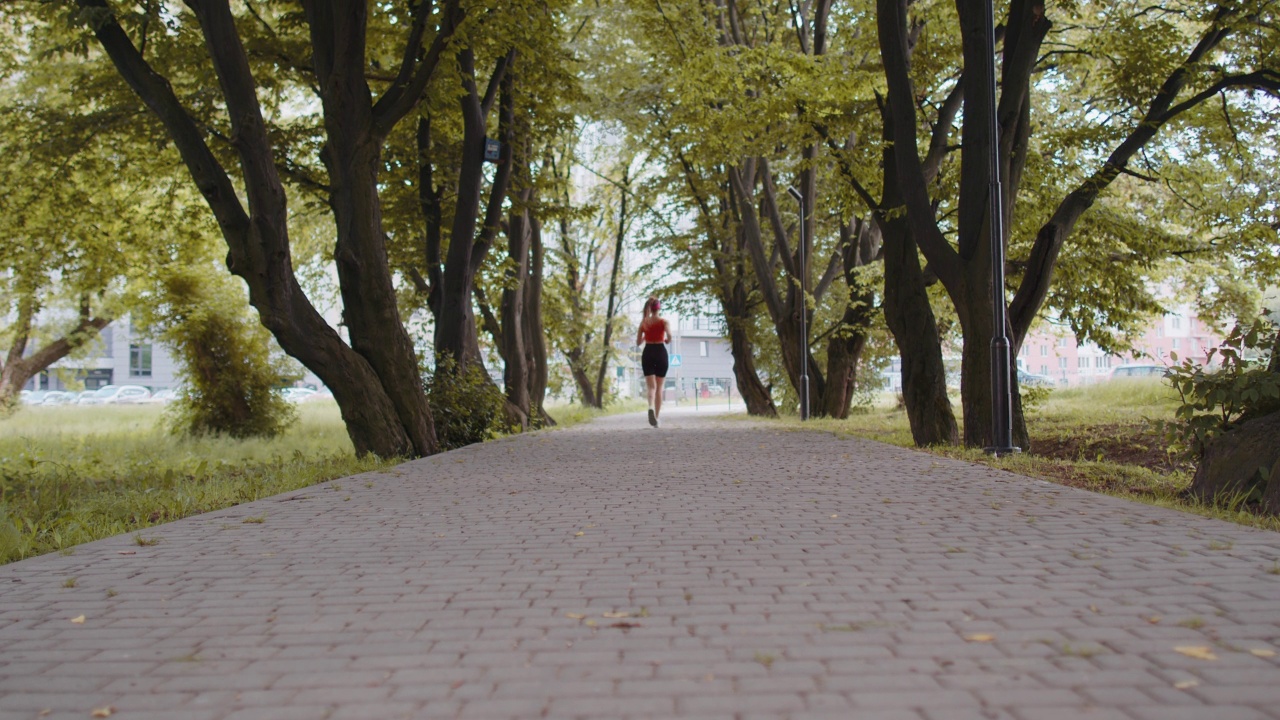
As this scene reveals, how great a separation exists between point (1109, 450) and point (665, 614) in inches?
432

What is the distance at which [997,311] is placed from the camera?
1073cm

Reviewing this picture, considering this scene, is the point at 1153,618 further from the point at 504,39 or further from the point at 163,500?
the point at 504,39

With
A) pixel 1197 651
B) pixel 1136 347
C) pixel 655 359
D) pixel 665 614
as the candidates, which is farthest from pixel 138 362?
pixel 1197 651

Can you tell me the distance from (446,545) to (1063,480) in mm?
5567

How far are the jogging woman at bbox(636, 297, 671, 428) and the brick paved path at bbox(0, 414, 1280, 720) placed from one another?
9.74 m

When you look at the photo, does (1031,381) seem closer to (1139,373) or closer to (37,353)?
(1139,373)

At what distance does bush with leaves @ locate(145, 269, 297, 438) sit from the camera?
2025 cm

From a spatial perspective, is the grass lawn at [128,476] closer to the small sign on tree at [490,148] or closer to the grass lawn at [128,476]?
the grass lawn at [128,476]

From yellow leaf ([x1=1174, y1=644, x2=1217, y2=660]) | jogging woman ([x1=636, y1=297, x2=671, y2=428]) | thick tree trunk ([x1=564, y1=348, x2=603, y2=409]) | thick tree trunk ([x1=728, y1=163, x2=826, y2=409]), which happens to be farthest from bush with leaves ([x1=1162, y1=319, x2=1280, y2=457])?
thick tree trunk ([x1=564, y1=348, x2=603, y2=409])

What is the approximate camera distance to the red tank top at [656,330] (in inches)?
669

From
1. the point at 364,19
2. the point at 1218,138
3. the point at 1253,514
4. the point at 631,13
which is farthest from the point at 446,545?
the point at 631,13

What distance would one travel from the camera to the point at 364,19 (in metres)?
12.4

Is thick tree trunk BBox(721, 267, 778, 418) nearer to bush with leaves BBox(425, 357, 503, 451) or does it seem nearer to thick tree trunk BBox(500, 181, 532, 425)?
thick tree trunk BBox(500, 181, 532, 425)

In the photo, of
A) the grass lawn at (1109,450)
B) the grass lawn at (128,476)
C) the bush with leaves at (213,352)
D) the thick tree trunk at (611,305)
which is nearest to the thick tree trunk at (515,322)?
the grass lawn at (128,476)
